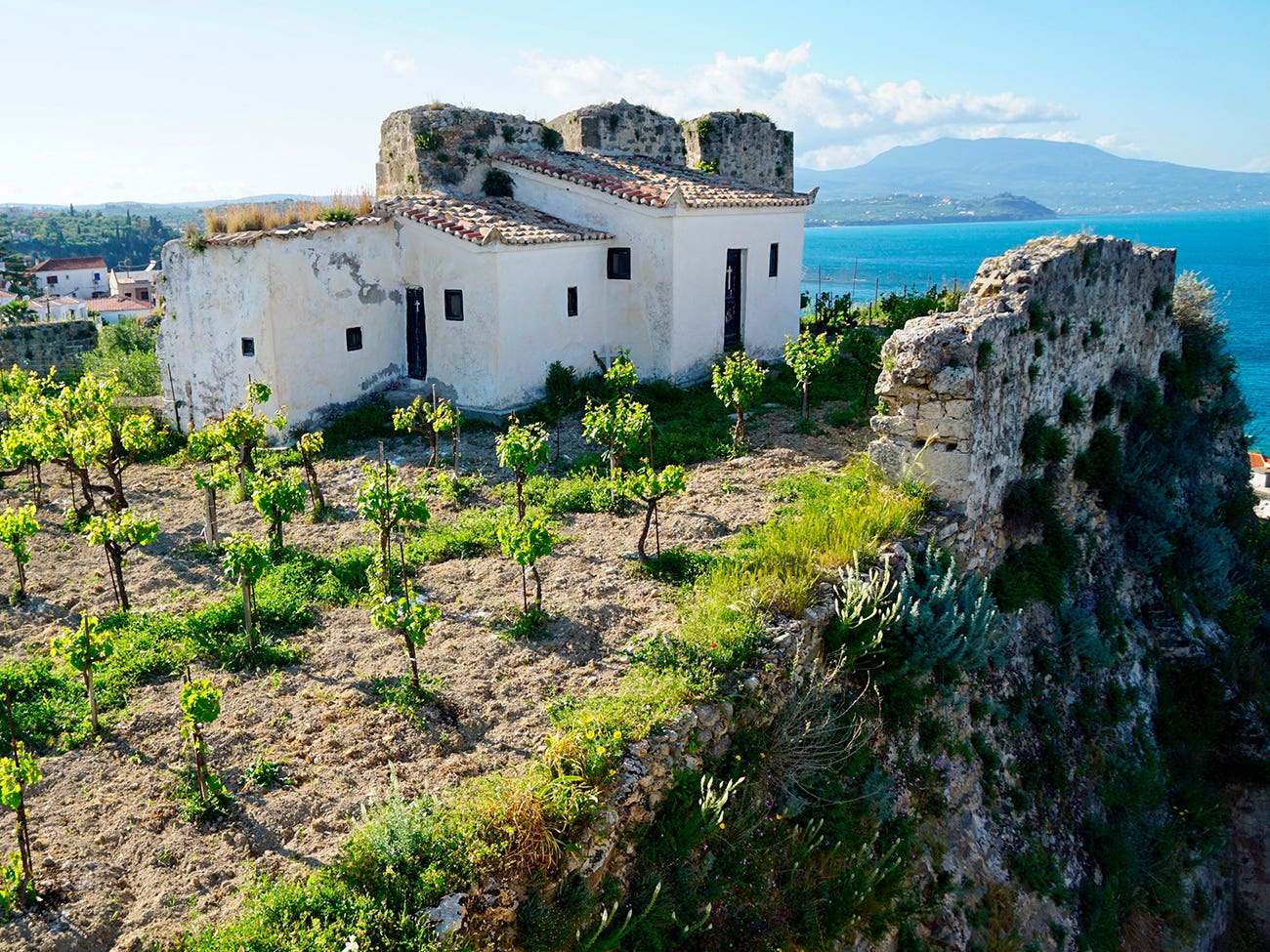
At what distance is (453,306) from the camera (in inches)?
714

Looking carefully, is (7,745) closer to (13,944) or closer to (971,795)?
(13,944)

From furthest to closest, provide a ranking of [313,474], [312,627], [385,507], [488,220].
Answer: [488,220] < [313,474] < [385,507] < [312,627]

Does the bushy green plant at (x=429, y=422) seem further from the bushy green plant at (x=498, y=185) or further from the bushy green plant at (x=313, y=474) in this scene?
the bushy green plant at (x=498, y=185)

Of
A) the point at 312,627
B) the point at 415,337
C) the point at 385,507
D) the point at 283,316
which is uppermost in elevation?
the point at 283,316

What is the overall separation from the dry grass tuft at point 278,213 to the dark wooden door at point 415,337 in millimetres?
1805

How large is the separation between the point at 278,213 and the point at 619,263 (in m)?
6.46

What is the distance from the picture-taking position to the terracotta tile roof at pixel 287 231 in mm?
16516

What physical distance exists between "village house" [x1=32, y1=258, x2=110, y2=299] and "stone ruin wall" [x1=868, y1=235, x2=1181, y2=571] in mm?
97549

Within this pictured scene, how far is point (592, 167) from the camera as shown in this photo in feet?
67.6

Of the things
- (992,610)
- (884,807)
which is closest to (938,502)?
(992,610)

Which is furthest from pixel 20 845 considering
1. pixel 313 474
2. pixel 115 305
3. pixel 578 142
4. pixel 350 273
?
pixel 115 305

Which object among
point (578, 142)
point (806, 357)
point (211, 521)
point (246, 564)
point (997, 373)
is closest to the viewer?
point (246, 564)

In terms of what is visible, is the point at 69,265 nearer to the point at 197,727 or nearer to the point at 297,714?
the point at 297,714

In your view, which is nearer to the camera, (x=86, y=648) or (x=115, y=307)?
(x=86, y=648)
